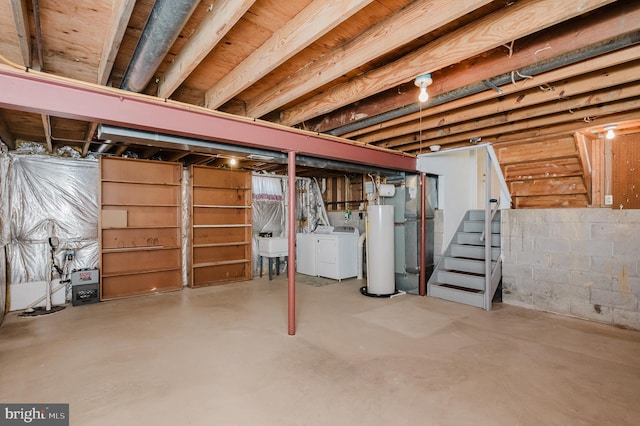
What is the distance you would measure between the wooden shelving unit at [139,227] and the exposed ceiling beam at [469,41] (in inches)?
138

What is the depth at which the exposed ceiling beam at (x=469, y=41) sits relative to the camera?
1.58 m

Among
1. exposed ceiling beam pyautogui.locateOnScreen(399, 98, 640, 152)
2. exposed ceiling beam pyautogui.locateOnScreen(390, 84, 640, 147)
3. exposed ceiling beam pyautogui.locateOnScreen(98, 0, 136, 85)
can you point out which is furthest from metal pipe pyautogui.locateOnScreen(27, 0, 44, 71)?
exposed ceiling beam pyautogui.locateOnScreen(399, 98, 640, 152)

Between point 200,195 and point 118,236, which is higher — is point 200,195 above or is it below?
above

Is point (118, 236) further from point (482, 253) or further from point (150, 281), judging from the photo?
point (482, 253)

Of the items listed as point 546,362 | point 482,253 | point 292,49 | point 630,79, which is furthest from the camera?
point 482,253

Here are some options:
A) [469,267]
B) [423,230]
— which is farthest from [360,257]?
[469,267]

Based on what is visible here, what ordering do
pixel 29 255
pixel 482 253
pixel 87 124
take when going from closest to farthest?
pixel 87 124 → pixel 29 255 → pixel 482 253

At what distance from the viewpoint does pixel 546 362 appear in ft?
8.32

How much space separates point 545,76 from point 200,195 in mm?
4829

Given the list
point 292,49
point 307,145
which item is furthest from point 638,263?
point 292,49

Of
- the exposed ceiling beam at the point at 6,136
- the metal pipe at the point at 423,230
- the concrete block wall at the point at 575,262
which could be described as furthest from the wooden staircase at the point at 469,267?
the exposed ceiling beam at the point at 6,136

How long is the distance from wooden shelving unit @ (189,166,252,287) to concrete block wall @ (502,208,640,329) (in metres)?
4.19

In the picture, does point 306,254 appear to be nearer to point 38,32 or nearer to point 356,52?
point 356,52

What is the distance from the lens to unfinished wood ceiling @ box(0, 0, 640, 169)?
1640 millimetres
